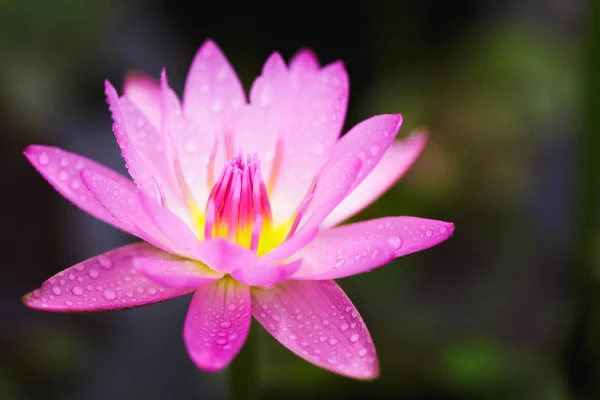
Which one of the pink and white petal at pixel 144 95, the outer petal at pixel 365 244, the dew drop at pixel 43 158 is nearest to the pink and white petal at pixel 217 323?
the outer petal at pixel 365 244

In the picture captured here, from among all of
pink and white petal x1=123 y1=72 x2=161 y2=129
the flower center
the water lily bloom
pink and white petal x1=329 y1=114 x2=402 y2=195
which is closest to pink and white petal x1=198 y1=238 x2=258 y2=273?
the water lily bloom

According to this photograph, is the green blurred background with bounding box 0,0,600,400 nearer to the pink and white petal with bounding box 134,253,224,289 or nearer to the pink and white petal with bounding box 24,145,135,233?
the pink and white petal with bounding box 134,253,224,289

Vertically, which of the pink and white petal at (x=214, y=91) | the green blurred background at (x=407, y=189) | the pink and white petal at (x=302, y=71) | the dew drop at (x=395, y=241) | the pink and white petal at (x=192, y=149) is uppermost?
the pink and white petal at (x=302, y=71)

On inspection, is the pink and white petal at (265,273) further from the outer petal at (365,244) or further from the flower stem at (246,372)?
the flower stem at (246,372)

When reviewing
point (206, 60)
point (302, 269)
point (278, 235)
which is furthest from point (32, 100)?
point (302, 269)

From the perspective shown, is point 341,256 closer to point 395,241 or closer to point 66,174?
point 395,241

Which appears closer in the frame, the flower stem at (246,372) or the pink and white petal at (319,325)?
the pink and white petal at (319,325)

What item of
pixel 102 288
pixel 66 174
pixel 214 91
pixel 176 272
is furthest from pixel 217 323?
pixel 214 91
